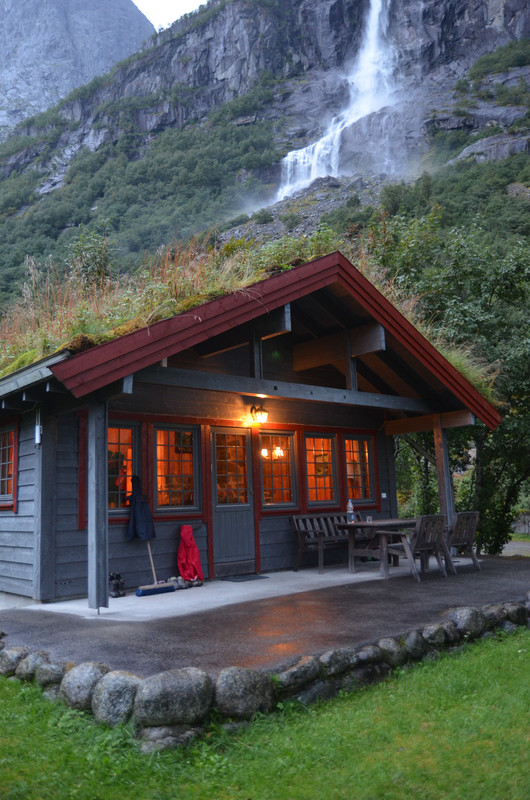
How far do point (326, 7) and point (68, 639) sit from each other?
108 metres

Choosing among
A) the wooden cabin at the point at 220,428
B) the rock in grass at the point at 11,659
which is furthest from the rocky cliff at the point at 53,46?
the rock in grass at the point at 11,659

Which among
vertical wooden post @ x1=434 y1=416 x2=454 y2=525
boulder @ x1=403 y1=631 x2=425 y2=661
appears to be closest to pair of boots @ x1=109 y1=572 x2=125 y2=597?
boulder @ x1=403 y1=631 x2=425 y2=661

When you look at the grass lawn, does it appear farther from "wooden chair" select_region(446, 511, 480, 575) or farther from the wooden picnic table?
"wooden chair" select_region(446, 511, 480, 575)

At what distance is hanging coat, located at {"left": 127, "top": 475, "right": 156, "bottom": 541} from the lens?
796 cm

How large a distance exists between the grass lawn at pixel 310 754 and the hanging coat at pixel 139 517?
3.49 metres

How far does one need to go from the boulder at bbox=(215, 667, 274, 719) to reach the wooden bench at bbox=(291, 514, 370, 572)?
16.8ft

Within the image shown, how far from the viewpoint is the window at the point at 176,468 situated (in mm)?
8508

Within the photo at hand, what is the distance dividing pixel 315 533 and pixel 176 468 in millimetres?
2282

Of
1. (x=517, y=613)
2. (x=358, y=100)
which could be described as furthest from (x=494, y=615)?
(x=358, y=100)

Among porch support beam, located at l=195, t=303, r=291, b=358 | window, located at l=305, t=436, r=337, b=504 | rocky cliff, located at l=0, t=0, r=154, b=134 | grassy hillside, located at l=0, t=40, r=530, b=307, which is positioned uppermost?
rocky cliff, located at l=0, t=0, r=154, b=134

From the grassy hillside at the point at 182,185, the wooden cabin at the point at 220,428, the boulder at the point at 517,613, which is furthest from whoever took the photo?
the grassy hillside at the point at 182,185

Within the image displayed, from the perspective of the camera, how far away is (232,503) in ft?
30.2

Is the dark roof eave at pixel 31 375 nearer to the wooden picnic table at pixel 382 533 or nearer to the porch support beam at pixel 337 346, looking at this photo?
the porch support beam at pixel 337 346

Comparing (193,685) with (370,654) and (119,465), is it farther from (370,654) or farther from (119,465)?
(119,465)
